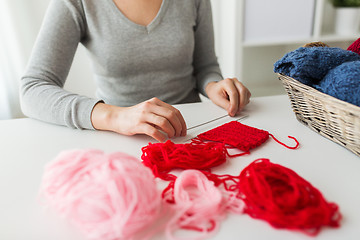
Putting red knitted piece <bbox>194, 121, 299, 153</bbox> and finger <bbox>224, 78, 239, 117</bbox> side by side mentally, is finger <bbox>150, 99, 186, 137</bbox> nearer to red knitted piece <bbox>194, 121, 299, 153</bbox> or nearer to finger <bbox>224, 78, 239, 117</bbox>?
red knitted piece <bbox>194, 121, 299, 153</bbox>

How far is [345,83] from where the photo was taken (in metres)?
0.52

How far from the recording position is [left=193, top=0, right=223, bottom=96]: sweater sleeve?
39.9 inches

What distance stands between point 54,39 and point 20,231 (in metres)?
0.55

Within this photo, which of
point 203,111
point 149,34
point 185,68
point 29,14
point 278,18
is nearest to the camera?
point 203,111

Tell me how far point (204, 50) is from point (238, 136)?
0.56 meters

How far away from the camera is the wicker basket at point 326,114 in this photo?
49 centimetres

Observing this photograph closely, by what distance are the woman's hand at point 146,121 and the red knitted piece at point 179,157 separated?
5 centimetres

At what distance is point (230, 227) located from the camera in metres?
0.37

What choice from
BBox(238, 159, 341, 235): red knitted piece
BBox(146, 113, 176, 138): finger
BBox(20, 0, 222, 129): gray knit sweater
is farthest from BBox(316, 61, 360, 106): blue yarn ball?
BBox(20, 0, 222, 129): gray knit sweater

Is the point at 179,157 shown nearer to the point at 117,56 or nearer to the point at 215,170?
the point at 215,170

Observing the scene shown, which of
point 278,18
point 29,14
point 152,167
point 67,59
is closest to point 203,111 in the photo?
point 152,167

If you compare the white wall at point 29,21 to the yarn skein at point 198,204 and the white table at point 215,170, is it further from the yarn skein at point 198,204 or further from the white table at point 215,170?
the yarn skein at point 198,204

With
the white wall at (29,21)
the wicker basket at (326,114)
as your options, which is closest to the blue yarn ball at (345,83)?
the wicker basket at (326,114)

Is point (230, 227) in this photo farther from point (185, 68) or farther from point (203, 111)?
point (185, 68)
